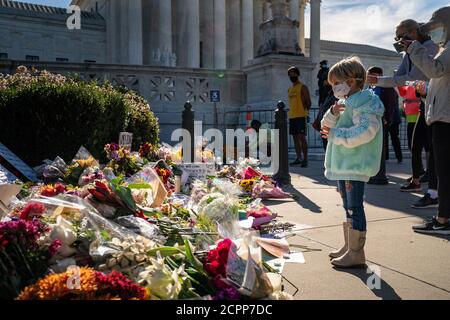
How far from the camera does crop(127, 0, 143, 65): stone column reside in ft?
112

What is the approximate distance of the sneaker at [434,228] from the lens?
4680 mm

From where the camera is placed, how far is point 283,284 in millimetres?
3297

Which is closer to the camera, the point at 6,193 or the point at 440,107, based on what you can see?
the point at 6,193

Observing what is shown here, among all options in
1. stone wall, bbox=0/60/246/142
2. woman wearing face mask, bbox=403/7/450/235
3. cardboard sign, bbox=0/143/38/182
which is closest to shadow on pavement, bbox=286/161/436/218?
woman wearing face mask, bbox=403/7/450/235

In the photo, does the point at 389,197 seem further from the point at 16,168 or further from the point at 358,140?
the point at 16,168

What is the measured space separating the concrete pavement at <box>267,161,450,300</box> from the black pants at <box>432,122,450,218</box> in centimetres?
34

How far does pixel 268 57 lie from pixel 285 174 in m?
7.87

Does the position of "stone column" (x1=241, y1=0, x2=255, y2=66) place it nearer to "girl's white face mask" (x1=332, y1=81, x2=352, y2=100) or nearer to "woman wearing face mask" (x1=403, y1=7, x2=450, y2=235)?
"woman wearing face mask" (x1=403, y1=7, x2=450, y2=235)

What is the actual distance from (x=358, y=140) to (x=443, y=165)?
1642 millimetres

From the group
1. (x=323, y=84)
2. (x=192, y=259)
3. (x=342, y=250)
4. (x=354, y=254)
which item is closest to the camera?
(x=192, y=259)

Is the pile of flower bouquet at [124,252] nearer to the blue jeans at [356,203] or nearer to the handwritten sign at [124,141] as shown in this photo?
the blue jeans at [356,203]

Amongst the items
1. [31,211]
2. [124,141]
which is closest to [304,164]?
[124,141]

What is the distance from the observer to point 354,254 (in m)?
3.67
